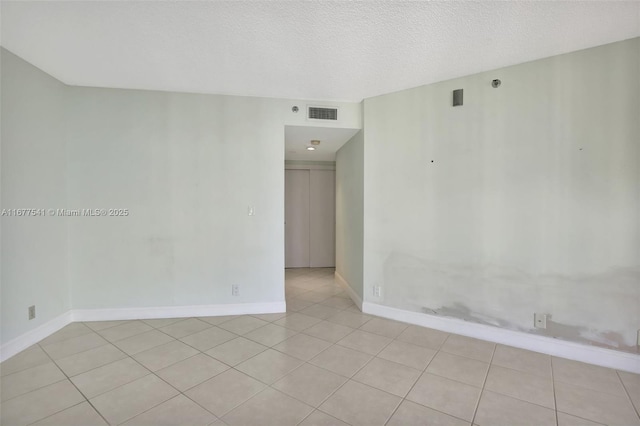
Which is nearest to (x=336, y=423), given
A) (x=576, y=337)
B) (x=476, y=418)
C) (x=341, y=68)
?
(x=476, y=418)

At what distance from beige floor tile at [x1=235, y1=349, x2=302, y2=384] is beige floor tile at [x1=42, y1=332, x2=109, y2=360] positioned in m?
1.46

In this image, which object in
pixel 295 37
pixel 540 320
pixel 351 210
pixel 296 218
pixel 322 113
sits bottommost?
pixel 540 320

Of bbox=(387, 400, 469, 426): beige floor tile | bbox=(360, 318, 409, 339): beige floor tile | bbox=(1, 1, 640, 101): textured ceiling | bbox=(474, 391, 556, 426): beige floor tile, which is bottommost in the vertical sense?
bbox=(360, 318, 409, 339): beige floor tile

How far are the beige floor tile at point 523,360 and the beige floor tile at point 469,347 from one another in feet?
0.20

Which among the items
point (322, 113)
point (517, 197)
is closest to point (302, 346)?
point (517, 197)

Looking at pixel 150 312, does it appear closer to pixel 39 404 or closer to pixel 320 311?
pixel 39 404

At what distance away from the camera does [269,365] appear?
2236mm

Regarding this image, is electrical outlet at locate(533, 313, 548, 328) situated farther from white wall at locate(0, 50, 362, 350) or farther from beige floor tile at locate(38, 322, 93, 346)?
beige floor tile at locate(38, 322, 93, 346)

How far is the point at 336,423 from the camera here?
1616 millimetres

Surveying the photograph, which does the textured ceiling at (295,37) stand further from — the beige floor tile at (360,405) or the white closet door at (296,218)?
the white closet door at (296,218)

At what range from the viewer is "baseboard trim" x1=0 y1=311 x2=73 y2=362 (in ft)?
7.54

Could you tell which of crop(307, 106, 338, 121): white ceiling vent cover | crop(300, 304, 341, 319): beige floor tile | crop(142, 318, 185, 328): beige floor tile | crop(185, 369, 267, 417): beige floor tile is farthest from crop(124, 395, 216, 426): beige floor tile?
crop(307, 106, 338, 121): white ceiling vent cover

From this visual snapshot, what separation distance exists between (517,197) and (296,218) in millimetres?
4054

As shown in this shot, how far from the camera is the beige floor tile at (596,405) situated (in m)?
1.68
